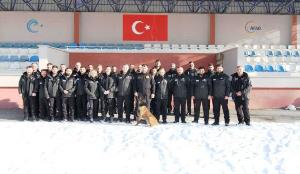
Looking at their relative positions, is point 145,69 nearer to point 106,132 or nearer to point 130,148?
point 106,132

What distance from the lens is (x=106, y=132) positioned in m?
8.85

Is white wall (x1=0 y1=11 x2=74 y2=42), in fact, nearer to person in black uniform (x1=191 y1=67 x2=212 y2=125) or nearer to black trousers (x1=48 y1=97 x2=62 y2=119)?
black trousers (x1=48 y1=97 x2=62 y2=119)

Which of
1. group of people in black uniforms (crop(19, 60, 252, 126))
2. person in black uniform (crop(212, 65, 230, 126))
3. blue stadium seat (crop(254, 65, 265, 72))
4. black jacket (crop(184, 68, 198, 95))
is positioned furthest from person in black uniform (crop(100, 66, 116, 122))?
blue stadium seat (crop(254, 65, 265, 72))

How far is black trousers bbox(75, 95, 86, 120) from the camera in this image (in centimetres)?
1095

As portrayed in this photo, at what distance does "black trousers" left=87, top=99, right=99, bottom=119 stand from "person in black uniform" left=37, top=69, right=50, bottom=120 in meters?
1.35

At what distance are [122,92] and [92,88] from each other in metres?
0.96

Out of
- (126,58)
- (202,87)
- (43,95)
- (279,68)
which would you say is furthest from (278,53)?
(43,95)

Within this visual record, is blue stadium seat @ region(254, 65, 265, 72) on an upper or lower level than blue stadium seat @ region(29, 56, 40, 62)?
lower

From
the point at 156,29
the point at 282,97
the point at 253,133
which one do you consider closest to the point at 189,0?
the point at 156,29

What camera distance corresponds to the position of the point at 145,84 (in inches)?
412

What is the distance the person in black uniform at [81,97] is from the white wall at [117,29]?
13301mm

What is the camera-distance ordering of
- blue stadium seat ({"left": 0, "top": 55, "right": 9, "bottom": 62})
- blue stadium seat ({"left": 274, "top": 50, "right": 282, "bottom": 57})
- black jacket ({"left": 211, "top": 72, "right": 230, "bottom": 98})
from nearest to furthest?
1. black jacket ({"left": 211, "top": 72, "right": 230, "bottom": 98})
2. blue stadium seat ({"left": 0, "top": 55, "right": 9, "bottom": 62})
3. blue stadium seat ({"left": 274, "top": 50, "right": 282, "bottom": 57})

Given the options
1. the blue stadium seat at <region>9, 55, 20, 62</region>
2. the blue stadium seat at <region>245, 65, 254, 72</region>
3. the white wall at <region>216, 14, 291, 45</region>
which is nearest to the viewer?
the blue stadium seat at <region>245, 65, 254, 72</region>

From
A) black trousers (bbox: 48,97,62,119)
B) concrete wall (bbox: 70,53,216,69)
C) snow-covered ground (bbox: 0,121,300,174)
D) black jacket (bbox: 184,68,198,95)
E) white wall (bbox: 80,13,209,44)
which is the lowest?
snow-covered ground (bbox: 0,121,300,174)
